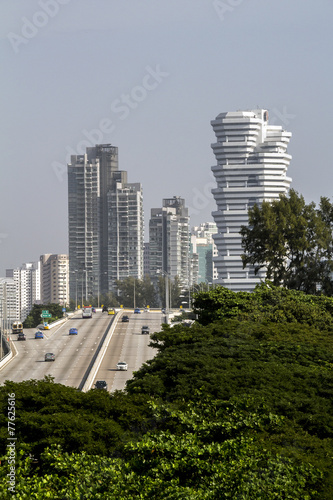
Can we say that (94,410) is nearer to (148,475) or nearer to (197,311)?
(148,475)

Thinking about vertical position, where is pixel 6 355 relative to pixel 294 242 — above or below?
below

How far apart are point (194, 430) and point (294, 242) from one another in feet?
143

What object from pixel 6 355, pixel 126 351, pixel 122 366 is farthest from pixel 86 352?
pixel 122 366

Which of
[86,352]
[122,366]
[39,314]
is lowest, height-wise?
[122,366]

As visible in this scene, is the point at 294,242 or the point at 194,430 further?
the point at 294,242

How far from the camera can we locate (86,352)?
8144 centimetres

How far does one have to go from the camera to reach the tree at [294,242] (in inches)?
2263

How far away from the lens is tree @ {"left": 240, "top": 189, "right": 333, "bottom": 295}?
57.5 metres

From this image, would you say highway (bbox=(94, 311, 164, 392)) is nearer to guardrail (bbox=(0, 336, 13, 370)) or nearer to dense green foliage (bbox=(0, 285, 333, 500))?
guardrail (bbox=(0, 336, 13, 370))

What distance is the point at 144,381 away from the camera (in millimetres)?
20391

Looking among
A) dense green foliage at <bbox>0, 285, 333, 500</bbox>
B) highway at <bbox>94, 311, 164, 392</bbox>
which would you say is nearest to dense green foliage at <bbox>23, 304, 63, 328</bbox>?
highway at <bbox>94, 311, 164, 392</bbox>

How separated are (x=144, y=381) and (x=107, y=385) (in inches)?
1582

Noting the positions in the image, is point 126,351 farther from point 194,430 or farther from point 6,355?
point 194,430

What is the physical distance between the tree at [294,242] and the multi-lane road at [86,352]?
15562 mm
